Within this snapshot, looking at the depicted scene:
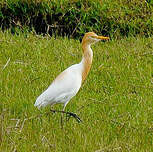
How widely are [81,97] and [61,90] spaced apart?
77cm

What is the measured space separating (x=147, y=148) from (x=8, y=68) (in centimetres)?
253

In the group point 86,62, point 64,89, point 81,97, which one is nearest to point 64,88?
point 64,89

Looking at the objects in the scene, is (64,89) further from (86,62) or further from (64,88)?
(86,62)

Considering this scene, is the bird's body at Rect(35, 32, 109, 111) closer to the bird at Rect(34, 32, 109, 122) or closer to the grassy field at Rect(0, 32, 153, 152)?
Result: the bird at Rect(34, 32, 109, 122)

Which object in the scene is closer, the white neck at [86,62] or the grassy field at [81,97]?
the grassy field at [81,97]

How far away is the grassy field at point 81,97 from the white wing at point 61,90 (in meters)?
0.14

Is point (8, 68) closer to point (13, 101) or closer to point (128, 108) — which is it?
point (13, 101)

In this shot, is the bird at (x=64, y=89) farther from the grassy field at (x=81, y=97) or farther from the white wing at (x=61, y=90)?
the grassy field at (x=81, y=97)

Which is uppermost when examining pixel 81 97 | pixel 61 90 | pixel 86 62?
pixel 86 62

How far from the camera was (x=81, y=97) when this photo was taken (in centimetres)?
641

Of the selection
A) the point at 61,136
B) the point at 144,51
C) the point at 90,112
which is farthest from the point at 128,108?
the point at 144,51

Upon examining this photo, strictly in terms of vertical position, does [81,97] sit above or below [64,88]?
below

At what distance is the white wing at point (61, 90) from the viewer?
5617 millimetres

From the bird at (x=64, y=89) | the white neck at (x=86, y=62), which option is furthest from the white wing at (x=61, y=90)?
the white neck at (x=86, y=62)
